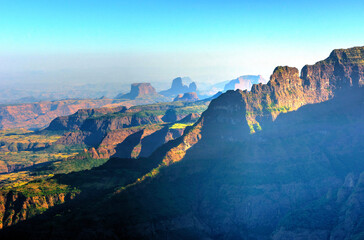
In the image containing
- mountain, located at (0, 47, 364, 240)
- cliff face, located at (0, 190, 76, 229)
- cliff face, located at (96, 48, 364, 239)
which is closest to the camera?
mountain, located at (0, 47, 364, 240)

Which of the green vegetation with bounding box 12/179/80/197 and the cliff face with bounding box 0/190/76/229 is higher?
the green vegetation with bounding box 12/179/80/197

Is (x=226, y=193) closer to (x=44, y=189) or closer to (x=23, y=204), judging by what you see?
(x=44, y=189)

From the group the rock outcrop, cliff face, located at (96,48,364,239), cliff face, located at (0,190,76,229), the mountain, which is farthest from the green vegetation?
cliff face, located at (96,48,364,239)

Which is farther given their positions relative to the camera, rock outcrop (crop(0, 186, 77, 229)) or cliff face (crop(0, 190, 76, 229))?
rock outcrop (crop(0, 186, 77, 229))

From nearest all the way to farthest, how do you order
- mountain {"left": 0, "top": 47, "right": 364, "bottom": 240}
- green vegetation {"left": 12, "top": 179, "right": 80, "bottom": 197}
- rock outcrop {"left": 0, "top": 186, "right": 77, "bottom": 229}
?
mountain {"left": 0, "top": 47, "right": 364, "bottom": 240}, rock outcrop {"left": 0, "top": 186, "right": 77, "bottom": 229}, green vegetation {"left": 12, "top": 179, "right": 80, "bottom": 197}

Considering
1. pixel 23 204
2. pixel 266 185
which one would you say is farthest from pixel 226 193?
pixel 23 204

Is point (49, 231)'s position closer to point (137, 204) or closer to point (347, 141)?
point (137, 204)

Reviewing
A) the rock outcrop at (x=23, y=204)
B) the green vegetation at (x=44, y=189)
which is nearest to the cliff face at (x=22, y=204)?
the rock outcrop at (x=23, y=204)

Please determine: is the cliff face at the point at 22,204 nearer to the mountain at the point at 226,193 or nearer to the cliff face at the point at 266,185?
the mountain at the point at 226,193

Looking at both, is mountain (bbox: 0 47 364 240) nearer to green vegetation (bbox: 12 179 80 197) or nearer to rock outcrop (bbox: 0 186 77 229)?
rock outcrop (bbox: 0 186 77 229)
